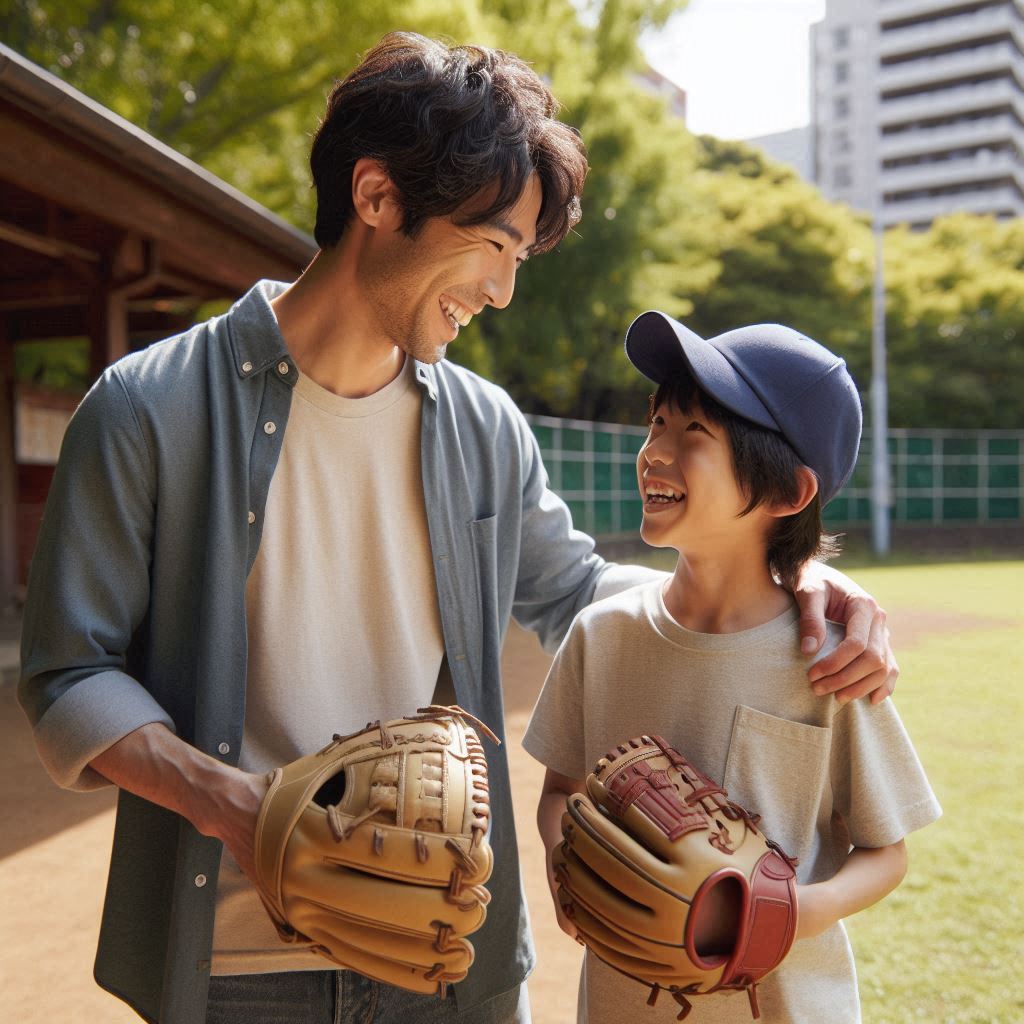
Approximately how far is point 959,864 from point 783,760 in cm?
360

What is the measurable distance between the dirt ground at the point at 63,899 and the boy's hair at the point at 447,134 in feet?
8.52

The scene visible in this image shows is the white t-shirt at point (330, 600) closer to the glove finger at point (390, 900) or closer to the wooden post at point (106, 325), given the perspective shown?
the glove finger at point (390, 900)

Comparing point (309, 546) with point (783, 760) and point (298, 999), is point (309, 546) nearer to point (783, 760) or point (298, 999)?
point (298, 999)

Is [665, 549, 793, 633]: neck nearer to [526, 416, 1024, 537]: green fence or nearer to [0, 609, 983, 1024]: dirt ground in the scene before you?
[0, 609, 983, 1024]: dirt ground

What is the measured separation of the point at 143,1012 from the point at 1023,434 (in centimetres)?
2744

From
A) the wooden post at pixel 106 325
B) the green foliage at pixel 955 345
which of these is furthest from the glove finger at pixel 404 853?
the green foliage at pixel 955 345

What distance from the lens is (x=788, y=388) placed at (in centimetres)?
161

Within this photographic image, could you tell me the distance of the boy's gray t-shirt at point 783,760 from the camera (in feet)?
4.92

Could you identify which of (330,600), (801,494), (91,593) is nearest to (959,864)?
(801,494)


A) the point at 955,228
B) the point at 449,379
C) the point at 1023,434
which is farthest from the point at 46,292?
the point at 955,228

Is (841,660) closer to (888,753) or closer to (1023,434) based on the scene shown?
(888,753)

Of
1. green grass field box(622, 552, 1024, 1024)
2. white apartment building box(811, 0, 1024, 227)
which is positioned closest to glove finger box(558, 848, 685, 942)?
green grass field box(622, 552, 1024, 1024)

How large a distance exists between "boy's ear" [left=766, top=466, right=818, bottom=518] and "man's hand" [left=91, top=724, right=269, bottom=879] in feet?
2.84

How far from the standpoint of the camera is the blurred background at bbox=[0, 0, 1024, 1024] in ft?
13.9
